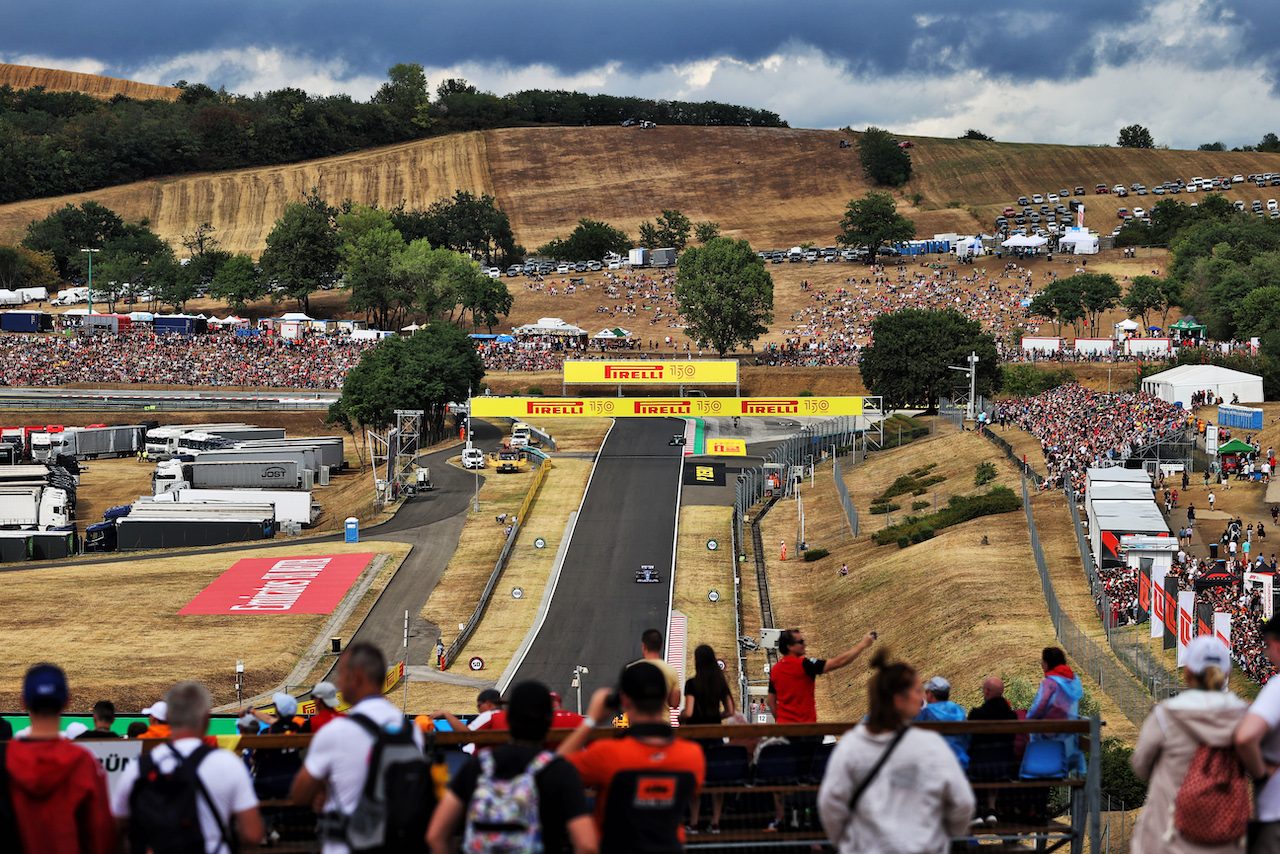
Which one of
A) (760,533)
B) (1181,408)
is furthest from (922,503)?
(1181,408)

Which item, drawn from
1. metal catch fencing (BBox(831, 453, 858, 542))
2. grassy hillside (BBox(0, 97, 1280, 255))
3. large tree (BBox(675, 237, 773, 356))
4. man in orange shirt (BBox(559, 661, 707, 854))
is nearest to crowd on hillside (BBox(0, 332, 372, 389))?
large tree (BBox(675, 237, 773, 356))

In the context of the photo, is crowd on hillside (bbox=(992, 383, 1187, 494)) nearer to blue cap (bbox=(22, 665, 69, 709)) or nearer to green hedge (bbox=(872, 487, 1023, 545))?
green hedge (bbox=(872, 487, 1023, 545))

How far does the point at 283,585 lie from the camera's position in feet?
185

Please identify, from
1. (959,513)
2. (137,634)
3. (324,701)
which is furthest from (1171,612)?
(137,634)

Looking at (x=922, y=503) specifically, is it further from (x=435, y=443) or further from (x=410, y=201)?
(x=410, y=201)

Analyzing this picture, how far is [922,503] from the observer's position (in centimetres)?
6531

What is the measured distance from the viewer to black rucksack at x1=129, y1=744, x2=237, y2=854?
26.0 feet

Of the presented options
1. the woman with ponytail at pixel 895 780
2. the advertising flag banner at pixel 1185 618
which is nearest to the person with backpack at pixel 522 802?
the woman with ponytail at pixel 895 780

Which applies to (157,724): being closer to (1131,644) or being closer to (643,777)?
(643,777)

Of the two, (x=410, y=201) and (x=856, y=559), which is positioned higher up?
(x=410, y=201)

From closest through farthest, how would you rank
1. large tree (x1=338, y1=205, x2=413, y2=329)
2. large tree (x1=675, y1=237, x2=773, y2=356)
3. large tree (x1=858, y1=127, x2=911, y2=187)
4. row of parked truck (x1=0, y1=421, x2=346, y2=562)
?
row of parked truck (x1=0, y1=421, x2=346, y2=562), large tree (x1=675, y1=237, x2=773, y2=356), large tree (x1=338, y1=205, x2=413, y2=329), large tree (x1=858, y1=127, x2=911, y2=187)

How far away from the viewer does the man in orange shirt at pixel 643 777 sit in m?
7.84

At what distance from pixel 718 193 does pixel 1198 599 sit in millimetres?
166588

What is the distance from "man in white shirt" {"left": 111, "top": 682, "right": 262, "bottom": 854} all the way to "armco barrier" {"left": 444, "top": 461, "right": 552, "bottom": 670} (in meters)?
39.4
